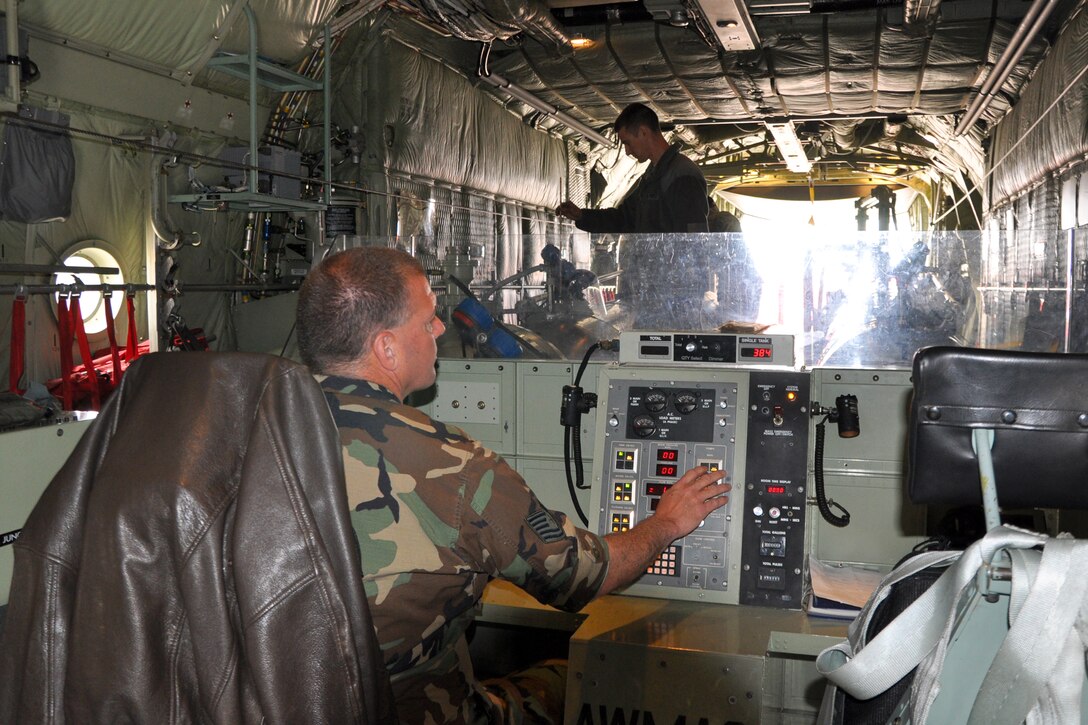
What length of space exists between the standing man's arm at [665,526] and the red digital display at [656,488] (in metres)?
0.06

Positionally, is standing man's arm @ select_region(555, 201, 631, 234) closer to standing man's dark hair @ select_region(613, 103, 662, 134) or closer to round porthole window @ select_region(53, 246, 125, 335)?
standing man's dark hair @ select_region(613, 103, 662, 134)

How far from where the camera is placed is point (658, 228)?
12.7ft

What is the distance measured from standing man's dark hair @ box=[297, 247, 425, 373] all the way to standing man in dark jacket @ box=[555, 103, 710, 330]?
4.38 feet

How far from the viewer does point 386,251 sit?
1.79 metres

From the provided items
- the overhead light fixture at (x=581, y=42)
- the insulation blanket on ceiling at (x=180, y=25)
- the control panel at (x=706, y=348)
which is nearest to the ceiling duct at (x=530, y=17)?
the overhead light fixture at (x=581, y=42)

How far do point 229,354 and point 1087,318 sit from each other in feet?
7.09

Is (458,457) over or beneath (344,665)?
over

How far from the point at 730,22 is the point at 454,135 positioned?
2.05 metres

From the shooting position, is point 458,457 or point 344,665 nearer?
point 344,665

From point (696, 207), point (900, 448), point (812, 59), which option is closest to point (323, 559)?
point (900, 448)

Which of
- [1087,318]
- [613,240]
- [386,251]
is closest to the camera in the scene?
[386,251]

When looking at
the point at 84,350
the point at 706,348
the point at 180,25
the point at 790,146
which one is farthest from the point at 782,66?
the point at 84,350

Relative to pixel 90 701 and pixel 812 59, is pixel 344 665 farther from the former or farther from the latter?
pixel 812 59

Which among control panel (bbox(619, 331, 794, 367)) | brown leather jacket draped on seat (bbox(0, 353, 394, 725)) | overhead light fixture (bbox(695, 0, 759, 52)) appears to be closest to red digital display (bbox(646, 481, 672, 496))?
control panel (bbox(619, 331, 794, 367))
